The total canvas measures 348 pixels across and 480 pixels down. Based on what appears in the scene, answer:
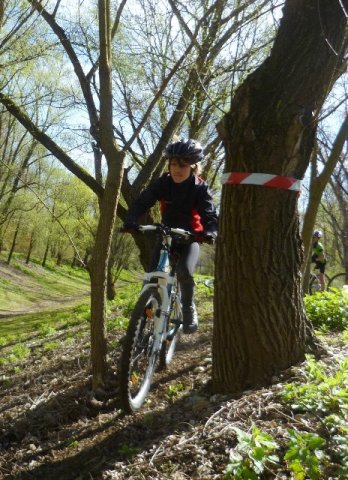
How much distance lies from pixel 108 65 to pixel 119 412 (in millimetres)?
3246

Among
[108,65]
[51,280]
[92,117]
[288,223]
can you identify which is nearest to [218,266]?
[288,223]

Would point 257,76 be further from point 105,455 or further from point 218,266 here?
point 105,455

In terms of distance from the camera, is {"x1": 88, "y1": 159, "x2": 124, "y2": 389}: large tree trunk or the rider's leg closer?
the rider's leg

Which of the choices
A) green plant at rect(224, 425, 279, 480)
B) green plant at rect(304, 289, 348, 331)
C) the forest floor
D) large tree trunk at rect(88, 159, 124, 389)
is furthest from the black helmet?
green plant at rect(224, 425, 279, 480)

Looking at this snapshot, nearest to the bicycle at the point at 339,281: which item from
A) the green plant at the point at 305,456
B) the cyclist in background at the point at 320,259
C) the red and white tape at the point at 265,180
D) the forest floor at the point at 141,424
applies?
the cyclist in background at the point at 320,259

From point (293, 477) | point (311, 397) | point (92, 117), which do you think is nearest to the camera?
point (293, 477)

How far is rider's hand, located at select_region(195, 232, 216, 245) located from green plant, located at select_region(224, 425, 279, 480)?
1.77 meters

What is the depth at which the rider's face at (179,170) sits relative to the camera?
4055 millimetres

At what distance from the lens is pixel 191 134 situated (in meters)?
7.76

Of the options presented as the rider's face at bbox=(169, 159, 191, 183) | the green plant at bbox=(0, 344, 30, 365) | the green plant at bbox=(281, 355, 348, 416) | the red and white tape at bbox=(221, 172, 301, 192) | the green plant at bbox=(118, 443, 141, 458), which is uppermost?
the rider's face at bbox=(169, 159, 191, 183)

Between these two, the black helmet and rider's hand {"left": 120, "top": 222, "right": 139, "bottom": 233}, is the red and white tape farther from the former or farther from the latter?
rider's hand {"left": 120, "top": 222, "right": 139, "bottom": 233}

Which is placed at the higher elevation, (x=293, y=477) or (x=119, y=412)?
(x=293, y=477)

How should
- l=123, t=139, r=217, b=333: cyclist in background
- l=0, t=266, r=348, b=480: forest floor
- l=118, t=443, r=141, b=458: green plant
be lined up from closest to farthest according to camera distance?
1. l=0, t=266, r=348, b=480: forest floor
2. l=118, t=443, r=141, b=458: green plant
3. l=123, t=139, r=217, b=333: cyclist in background

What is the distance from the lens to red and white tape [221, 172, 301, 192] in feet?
10.5
